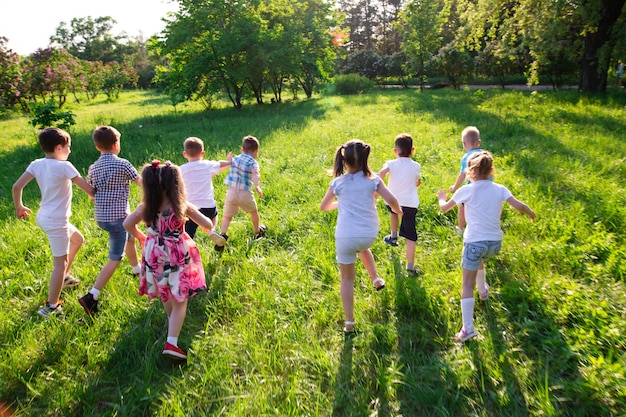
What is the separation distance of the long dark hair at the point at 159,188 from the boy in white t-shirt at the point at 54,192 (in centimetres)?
105

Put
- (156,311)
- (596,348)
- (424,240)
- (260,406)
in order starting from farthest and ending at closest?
(424,240) → (156,311) → (596,348) → (260,406)

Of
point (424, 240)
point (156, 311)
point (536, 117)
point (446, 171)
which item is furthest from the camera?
point (536, 117)

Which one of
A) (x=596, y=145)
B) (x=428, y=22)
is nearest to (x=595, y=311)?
(x=596, y=145)

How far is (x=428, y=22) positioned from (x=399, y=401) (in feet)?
89.6

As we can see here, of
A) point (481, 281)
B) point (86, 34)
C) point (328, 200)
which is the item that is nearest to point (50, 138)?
point (328, 200)

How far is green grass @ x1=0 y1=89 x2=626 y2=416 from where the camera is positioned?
2.52 m

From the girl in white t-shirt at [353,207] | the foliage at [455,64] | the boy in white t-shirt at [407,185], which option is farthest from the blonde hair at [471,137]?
the foliage at [455,64]

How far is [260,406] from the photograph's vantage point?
245 cm

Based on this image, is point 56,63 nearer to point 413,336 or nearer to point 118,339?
point 118,339

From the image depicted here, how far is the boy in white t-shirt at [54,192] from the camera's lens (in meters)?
3.39

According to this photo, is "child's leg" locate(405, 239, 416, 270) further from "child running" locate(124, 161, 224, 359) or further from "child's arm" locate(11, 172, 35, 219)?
"child's arm" locate(11, 172, 35, 219)

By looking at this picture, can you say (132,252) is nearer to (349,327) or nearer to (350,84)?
(349,327)

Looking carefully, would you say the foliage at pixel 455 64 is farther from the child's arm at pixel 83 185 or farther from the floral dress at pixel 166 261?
the floral dress at pixel 166 261

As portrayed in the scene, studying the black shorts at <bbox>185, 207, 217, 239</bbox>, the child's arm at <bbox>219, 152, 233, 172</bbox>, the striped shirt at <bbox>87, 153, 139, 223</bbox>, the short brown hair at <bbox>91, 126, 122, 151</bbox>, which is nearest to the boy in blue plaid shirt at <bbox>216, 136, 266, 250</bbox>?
the child's arm at <bbox>219, 152, 233, 172</bbox>
